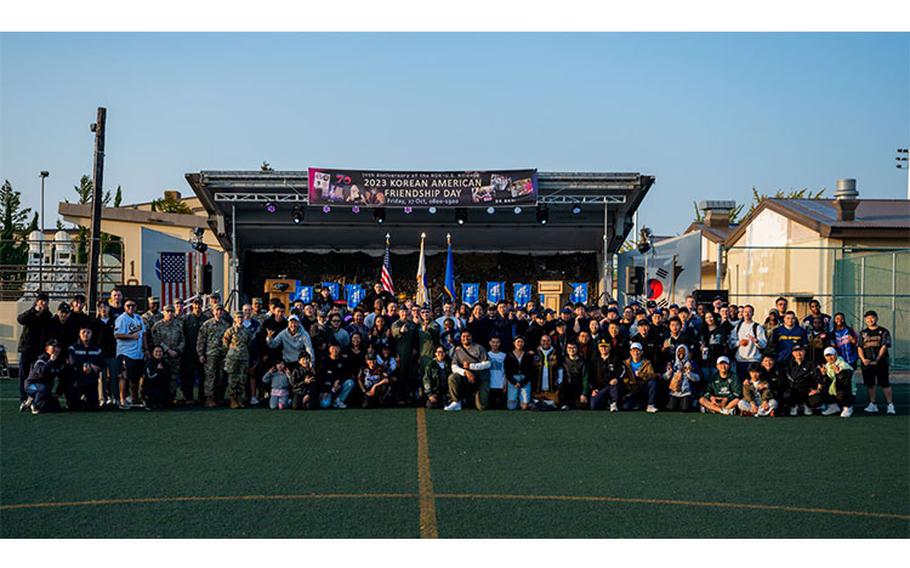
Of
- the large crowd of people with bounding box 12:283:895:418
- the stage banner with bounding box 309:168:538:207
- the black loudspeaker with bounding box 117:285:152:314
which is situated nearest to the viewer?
the large crowd of people with bounding box 12:283:895:418

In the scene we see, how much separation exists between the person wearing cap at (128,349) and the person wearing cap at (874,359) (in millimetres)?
10168

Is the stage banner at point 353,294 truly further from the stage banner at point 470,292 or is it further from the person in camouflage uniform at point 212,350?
the person in camouflage uniform at point 212,350

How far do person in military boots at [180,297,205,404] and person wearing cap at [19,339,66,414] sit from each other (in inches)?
68.1

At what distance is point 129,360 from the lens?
12242 mm

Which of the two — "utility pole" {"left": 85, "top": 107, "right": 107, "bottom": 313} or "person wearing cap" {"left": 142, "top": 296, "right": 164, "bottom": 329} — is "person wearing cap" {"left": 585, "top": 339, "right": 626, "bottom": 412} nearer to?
"person wearing cap" {"left": 142, "top": 296, "right": 164, "bottom": 329}

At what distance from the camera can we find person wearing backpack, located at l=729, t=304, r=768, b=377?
12805mm

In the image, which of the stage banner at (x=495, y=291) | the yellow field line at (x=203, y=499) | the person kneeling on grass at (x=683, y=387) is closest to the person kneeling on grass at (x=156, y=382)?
the yellow field line at (x=203, y=499)

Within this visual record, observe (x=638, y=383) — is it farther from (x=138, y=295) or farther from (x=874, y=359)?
(x=138, y=295)

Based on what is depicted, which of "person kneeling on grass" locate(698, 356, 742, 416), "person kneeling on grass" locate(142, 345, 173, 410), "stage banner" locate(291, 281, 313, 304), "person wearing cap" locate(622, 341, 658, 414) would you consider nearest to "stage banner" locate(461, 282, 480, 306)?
"stage banner" locate(291, 281, 313, 304)

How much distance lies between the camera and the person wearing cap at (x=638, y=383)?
1238cm

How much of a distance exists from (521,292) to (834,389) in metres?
11.9

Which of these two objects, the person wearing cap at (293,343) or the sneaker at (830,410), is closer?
the sneaker at (830,410)

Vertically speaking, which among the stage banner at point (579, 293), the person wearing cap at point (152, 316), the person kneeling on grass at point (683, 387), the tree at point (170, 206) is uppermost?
the tree at point (170, 206)

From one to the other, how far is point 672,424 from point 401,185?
9.53 metres
